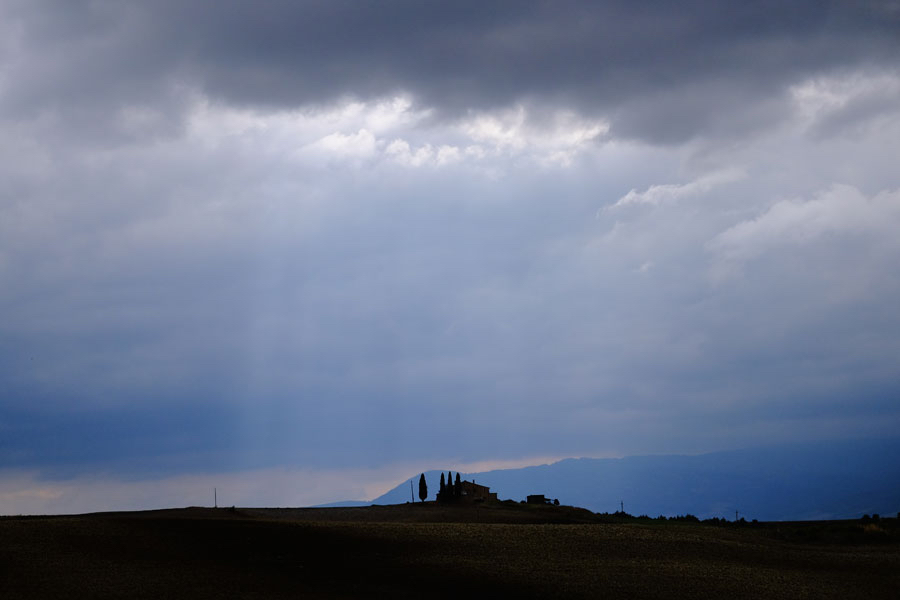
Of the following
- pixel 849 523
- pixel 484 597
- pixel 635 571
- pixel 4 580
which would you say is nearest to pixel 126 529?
pixel 4 580

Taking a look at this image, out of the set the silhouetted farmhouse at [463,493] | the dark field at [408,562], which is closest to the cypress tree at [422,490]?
the silhouetted farmhouse at [463,493]

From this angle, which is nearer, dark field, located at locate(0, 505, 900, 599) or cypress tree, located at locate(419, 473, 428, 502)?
dark field, located at locate(0, 505, 900, 599)

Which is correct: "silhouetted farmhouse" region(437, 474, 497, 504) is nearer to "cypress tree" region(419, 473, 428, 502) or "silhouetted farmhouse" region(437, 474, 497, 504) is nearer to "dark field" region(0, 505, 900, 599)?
"cypress tree" region(419, 473, 428, 502)

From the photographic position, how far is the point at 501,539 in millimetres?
44625

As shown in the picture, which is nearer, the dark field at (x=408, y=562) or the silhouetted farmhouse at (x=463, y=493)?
the dark field at (x=408, y=562)

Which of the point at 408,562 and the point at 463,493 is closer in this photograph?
the point at 408,562

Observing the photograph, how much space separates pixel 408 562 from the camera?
125 ft

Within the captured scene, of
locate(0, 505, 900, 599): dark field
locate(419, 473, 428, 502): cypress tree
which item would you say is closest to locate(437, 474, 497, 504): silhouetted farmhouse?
locate(419, 473, 428, 502): cypress tree

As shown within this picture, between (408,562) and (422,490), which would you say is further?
(422,490)

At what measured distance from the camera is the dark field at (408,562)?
32562mm

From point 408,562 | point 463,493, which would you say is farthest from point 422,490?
point 408,562

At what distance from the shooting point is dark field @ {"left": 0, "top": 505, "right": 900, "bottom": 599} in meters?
32.6

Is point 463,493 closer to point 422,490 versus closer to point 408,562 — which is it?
point 422,490

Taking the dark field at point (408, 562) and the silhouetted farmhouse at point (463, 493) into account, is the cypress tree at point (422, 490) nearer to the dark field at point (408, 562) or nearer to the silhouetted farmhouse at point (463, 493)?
the silhouetted farmhouse at point (463, 493)
